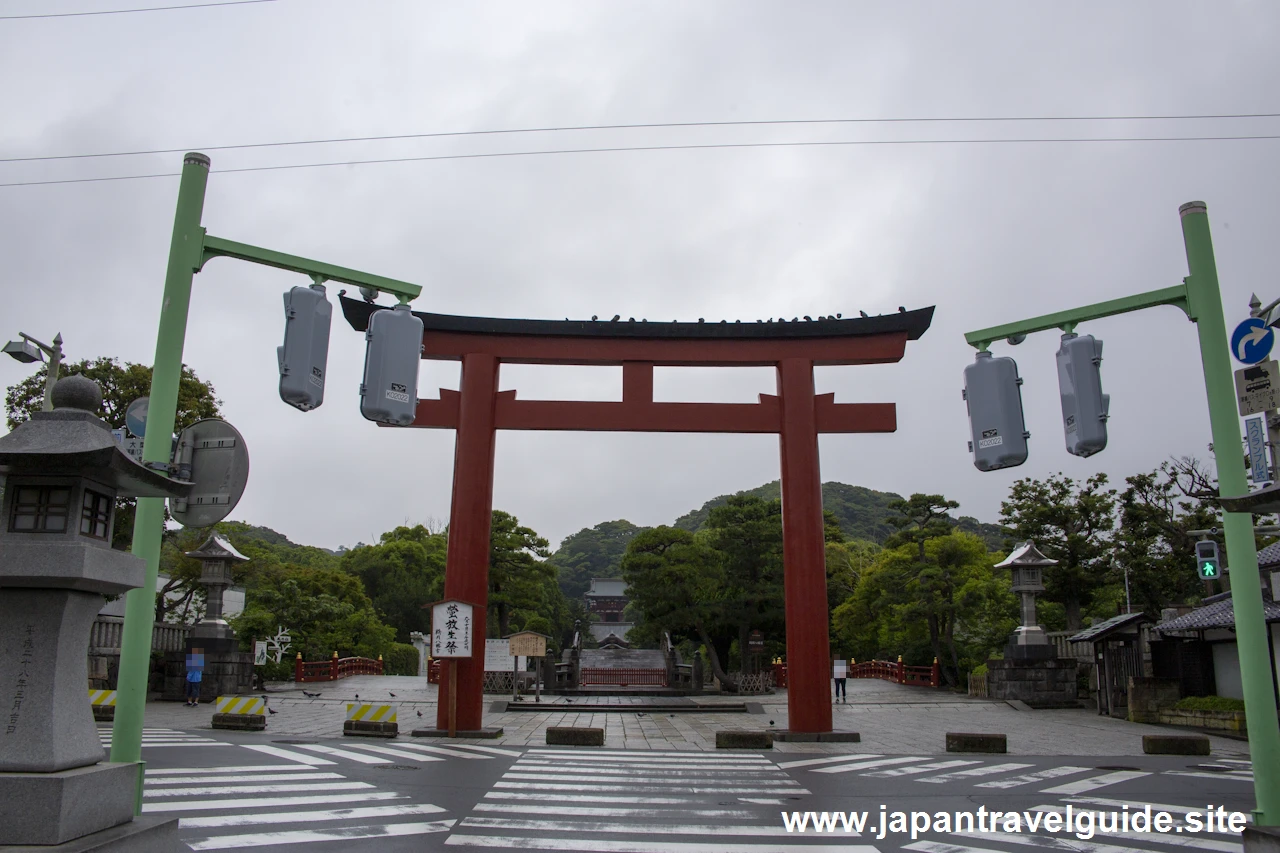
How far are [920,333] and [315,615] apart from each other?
2472cm

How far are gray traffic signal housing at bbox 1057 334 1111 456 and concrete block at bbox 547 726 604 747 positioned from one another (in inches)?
406

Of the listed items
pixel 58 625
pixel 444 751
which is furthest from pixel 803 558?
pixel 58 625

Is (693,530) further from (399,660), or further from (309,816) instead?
(309,816)

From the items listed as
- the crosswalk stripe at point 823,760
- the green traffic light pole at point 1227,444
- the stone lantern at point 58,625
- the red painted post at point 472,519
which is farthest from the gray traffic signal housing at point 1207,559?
the stone lantern at point 58,625

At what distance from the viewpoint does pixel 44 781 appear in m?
4.73

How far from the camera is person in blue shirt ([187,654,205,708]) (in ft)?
68.8

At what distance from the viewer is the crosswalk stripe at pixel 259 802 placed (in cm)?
793

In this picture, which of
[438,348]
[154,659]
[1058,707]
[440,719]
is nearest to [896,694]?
[1058,707]

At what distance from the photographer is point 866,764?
1222cm

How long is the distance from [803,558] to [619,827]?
8.45 metres

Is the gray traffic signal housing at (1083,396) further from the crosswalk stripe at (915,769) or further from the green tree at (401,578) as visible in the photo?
the green tree at (401,578)

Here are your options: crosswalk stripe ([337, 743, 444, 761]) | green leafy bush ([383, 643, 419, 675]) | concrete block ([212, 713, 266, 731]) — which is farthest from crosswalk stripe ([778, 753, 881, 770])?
green leafy bush ([383, 643, 419, 675])

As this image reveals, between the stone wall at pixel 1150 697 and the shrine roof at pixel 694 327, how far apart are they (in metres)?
10.6

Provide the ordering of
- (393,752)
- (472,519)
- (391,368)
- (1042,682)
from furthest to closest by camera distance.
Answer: (1042,682)
(472,519)
(393,752)
(391,368)
